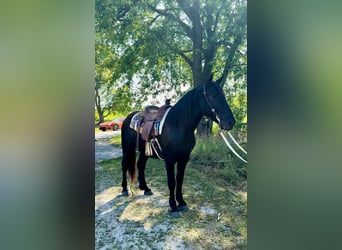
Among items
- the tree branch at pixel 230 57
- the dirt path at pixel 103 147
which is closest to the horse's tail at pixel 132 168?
the dirt path at pixel 103 147

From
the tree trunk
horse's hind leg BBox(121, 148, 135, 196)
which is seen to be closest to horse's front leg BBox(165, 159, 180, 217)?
horse's hind leg BBox(121, 148, 135, 196)

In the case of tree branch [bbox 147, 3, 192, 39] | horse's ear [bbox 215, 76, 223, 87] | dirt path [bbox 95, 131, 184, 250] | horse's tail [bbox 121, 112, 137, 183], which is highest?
tree branch [bbox 147, 3, 192, 39]

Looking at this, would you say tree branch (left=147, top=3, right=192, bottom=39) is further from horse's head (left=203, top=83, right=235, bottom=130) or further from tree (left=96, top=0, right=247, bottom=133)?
horse's head (left=203, top=83, right=235, bottom=130)

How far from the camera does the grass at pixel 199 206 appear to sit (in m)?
1.55

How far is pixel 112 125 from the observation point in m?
1.58

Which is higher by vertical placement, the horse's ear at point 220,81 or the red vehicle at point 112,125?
the horse's ear at point 220,81

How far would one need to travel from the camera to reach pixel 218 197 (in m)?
1.56

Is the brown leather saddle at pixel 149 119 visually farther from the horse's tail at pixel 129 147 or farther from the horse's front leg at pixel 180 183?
the horse's front leg at pixel 180 183

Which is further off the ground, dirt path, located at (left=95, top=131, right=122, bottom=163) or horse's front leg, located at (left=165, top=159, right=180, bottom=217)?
dirt path, located at (left=95, top=131, right=122, bottom=163)

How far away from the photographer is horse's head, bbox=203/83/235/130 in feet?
5.10

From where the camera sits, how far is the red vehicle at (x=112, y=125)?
1.57 m

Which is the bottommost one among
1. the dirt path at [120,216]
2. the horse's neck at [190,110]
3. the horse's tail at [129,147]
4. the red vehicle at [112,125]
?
the dirt path at [120,216]

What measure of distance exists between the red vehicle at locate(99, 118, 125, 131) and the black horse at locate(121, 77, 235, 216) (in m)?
0.03
